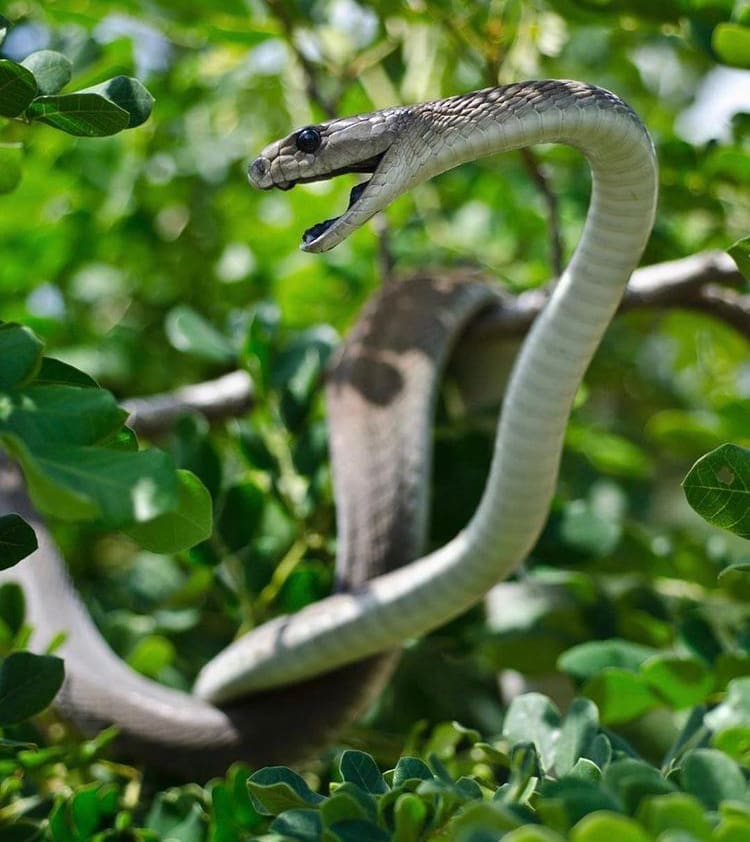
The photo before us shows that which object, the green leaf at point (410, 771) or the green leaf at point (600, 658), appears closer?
the green leaf at point (410, 771)

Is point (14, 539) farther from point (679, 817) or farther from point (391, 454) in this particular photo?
point (391, 454)

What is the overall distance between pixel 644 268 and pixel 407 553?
80cm

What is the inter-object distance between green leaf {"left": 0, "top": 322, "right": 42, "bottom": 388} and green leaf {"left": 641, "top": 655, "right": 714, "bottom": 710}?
3.43ft

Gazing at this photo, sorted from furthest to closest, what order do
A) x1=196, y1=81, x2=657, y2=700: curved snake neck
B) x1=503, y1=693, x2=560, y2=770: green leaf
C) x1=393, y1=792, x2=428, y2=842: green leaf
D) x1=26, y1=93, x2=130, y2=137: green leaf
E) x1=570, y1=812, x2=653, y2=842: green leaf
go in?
x1=196, y1=81, x2=657, y2=700: curved snake neck, x1=503, y1=693, x2=560, y2=770: green leaf, x1=26, y1=93, x2=130, y2=137: green leaf, x1=393, y1=792, x2=428, y2=842: green leaf, x1=570, y1=812, x2=653, y2=842: green leaf

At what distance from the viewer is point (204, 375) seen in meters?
3.10

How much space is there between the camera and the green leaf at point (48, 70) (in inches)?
51.4

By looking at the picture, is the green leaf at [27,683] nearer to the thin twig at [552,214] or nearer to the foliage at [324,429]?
the foliage at [324,429]

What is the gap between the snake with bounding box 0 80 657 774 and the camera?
164cm

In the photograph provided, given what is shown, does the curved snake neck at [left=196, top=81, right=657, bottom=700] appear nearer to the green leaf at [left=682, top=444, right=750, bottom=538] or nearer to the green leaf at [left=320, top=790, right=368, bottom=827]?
the green leaf at [left=682, top=444, right=750, bottom=538]

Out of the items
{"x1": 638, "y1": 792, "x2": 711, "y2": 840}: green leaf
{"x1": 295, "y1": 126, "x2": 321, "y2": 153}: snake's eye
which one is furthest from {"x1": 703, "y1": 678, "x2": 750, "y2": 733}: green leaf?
{"x1": 295, "y1": 126, "x2": 321, "y2": 153}: snake's eye

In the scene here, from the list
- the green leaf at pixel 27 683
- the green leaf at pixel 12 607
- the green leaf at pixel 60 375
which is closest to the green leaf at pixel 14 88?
the green leaf at pixel 60 375

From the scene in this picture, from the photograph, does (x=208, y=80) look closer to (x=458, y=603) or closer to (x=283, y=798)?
(x=458, y=603)

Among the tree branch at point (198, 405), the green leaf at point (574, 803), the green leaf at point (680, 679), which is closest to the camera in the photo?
the green leaf at point (574, 803)

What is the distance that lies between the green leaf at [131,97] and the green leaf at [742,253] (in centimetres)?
66
